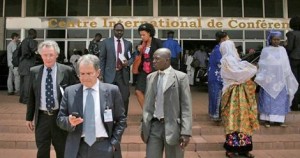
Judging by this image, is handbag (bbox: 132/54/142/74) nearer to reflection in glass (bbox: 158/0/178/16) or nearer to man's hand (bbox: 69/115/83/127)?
man's hand (bbox: 69/115/83/127)

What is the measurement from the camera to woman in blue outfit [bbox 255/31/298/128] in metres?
6.55

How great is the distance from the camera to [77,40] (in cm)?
1745

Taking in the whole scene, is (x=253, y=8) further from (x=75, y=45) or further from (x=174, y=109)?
(x=174, y=109)

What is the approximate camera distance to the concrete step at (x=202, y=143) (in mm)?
6184

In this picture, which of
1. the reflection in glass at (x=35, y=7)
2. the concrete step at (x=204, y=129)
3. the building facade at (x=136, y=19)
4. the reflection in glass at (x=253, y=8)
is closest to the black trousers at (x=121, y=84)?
the concrete step at (x=204, y=129)

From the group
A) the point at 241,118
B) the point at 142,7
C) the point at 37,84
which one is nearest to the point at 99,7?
the point at 142,7

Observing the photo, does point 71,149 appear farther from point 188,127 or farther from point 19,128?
point 19,128

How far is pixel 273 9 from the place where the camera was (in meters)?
18.4

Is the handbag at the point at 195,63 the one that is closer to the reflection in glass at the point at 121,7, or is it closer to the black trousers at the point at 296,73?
the reflection in glass at the point at 121,7

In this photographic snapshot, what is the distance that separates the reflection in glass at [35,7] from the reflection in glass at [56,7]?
10.9 inches

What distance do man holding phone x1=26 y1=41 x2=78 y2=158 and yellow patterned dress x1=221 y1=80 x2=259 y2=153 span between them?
2.47 metres

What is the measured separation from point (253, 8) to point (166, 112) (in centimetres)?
1567

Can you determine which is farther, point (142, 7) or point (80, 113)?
point (142, 7)

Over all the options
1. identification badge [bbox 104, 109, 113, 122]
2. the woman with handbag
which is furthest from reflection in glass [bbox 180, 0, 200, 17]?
identification badge [bbox 104, 109, 113, 122]
